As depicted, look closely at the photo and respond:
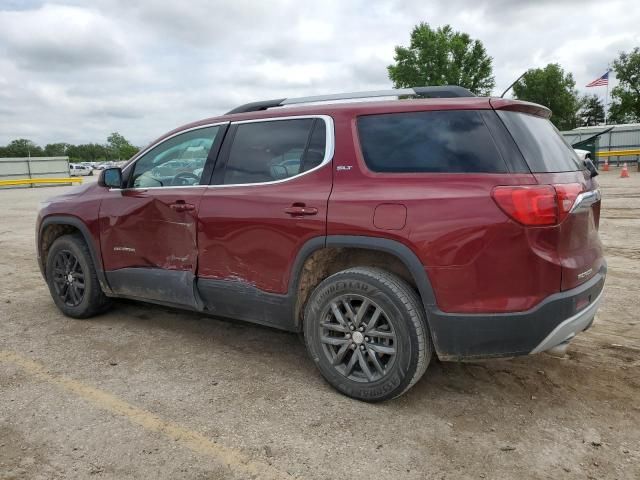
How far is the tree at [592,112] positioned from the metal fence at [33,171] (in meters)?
70.5

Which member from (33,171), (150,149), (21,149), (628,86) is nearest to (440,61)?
(628,86)

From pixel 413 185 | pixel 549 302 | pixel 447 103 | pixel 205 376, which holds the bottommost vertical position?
pixel 205 376

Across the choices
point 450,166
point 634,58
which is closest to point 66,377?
point 450,166

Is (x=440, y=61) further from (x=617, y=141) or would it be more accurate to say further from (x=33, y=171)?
(x=33, y=171)

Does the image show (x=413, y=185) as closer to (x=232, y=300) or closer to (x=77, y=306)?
(x=232, y=300)

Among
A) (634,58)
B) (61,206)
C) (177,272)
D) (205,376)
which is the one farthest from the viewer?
(634,58)

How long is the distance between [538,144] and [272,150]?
5.61ft

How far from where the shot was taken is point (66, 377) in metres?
3.44

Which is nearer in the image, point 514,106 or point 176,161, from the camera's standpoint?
point 514,106

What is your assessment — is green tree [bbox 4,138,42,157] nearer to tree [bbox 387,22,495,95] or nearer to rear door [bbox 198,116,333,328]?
tree [bbox 387,22,495,95]

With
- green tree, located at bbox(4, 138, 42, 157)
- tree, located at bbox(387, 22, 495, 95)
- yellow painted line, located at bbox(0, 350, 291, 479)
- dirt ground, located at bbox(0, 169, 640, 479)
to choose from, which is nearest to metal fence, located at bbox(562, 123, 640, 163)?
tree, located at bbox(387, 22, 495, 95)

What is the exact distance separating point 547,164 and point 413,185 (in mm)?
736

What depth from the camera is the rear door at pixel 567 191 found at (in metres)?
2.62

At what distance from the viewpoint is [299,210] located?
10.3 feet
